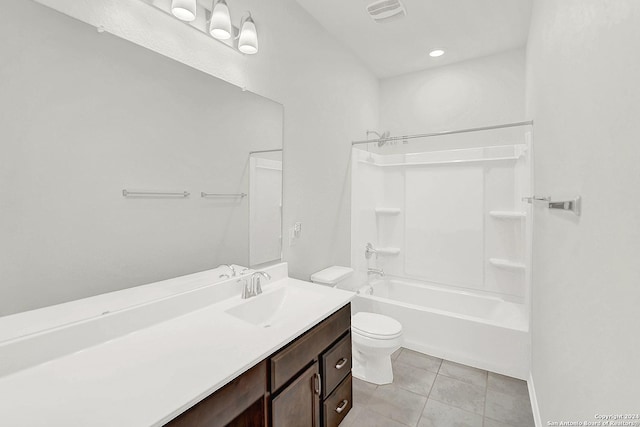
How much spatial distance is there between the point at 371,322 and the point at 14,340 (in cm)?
193

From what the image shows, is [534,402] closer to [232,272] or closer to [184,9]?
[232,272]

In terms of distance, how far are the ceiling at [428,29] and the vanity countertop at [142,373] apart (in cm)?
236

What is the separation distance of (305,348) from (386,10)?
2.50 m

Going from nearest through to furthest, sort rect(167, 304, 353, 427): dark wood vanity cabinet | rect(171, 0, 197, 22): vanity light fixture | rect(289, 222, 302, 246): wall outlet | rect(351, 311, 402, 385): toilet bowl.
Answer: rect(167, 304, 353, 427): dark wood vanity cabinet, rect(171, 0, 197, 22): vanity light fixture, rect(351, 311, 402, 385): toilet bowl, rect(289, 222, 302, 246): wall outlet

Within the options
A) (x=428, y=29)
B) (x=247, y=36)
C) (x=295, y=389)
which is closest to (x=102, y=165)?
(x=247, y=36)

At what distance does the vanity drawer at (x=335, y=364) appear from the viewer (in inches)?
56.9

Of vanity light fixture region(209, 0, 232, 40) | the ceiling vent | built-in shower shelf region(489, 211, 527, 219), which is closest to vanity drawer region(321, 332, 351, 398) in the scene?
vanity light fixture region(209, 0, 232, 40)

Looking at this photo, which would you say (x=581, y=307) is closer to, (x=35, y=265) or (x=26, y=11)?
(x=35, y=265)

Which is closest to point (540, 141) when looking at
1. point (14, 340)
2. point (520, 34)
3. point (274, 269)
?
point (520, 34)

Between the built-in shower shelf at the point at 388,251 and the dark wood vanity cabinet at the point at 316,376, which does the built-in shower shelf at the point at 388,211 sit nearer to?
the built-in shower shelf at the point at 388,251

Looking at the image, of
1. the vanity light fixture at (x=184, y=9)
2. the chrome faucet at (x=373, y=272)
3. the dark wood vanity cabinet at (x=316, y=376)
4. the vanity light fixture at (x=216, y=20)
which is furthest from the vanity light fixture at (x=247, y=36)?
the chrome faucet at (x=373, y=272)

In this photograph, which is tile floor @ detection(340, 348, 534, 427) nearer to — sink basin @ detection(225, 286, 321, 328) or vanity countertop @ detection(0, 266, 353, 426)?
sink basin @ detection(225, 286, 321, 328)

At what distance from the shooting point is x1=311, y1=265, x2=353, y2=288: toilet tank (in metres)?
2.25

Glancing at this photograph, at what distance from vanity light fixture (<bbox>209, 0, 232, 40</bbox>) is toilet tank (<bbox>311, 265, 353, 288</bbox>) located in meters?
1.71
